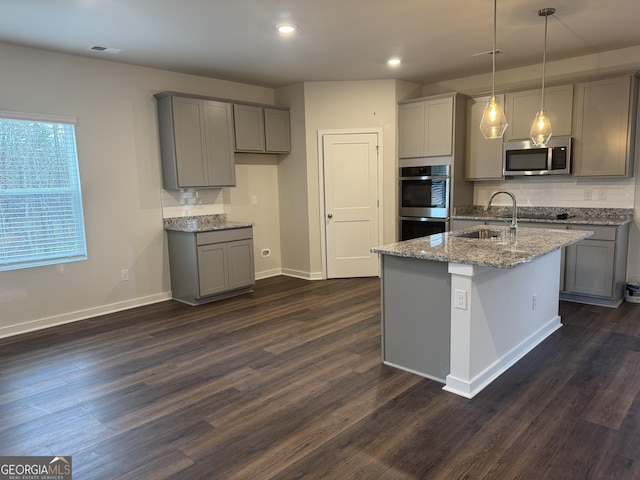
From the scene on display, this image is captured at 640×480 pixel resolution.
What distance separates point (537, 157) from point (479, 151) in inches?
27.9

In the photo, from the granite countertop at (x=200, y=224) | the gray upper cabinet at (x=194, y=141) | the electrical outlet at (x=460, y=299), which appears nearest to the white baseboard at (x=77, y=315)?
the granite countertop at (x=200, y=224)

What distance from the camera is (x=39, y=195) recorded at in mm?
4191

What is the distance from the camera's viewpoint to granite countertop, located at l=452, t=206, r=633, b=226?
4547 millimetres

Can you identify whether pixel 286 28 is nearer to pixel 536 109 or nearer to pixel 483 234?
pixel 483 234

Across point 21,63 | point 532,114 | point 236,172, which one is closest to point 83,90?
point 21,63

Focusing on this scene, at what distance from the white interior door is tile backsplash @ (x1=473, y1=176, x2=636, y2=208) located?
1.45m

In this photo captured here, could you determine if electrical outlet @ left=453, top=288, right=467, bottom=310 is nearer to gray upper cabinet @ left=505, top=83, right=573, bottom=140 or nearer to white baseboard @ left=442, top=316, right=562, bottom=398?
white baseboard @ left=442, top=316, right=562, bottom=398

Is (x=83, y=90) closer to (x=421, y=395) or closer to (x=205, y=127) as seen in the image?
(x=205, y=127)

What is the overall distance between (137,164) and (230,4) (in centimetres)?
233

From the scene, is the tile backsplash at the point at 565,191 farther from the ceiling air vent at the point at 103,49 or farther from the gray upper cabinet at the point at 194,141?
the ceiling air vent at the point at 103,49

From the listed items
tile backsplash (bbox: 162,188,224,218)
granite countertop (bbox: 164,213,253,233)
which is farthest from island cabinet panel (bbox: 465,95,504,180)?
tile backsplash (bbox: 162,188,224,218)

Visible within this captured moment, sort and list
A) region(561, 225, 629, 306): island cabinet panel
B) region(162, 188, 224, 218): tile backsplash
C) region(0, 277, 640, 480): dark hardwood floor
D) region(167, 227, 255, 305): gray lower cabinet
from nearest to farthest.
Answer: region(0, 277, 640, 480): dark hardwood floor → region(561, 225, 629, 306): island cabinet panel → region(167, 227, 255, 305): gray lower cabinet → region(162, 188, 224, 218): tile backsplash

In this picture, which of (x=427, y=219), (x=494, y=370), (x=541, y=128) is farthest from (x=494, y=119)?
→ (x=427, y=219)

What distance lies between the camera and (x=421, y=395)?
2758 mm
